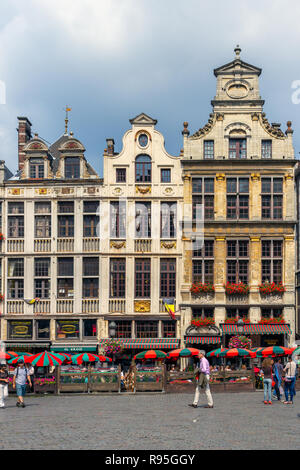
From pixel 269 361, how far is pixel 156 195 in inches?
766

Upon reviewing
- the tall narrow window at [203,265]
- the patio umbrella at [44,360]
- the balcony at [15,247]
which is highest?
the balcony at [15,247]

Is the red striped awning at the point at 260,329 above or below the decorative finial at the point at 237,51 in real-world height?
below

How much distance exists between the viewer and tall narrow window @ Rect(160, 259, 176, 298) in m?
41.3

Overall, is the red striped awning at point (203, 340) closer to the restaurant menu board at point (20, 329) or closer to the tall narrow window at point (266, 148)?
the restaurant menu board at point (20, 329)

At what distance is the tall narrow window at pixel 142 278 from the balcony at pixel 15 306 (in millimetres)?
6938

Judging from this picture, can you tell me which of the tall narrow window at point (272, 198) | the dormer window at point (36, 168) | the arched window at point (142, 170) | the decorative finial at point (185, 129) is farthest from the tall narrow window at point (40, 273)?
the tall narrow window at point (272, 198)

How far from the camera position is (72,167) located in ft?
141

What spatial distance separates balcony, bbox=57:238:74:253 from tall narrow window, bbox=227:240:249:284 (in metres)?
9.43

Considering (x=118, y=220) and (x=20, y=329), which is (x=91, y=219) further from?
(x=20, y=329)

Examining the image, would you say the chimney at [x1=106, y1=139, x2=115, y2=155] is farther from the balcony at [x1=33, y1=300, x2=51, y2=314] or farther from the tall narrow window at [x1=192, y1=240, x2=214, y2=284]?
the balcony at [x1=33, y1=300, x2=51, y2=314]

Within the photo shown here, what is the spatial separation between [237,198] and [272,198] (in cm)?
209

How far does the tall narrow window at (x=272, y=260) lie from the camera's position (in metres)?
41.2

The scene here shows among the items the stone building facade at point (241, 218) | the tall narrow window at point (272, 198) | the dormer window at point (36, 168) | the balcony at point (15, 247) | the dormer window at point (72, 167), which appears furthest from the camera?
the dormer window at point (36, 168)

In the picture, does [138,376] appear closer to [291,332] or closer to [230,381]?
[230,381]
